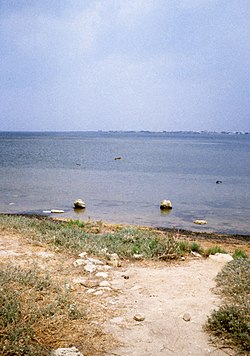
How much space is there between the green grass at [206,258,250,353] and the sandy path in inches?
8.1

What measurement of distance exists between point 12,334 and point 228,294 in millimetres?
4106

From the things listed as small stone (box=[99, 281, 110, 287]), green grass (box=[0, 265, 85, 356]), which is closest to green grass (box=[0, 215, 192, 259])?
small stone (box=[99, 281, 110, 287])

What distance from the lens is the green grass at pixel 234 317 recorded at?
485 cm

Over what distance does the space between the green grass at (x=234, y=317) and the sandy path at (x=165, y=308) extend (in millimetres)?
206

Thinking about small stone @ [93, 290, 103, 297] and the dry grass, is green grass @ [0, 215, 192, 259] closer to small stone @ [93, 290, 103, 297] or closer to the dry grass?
small stone @ [93, 290, 103, 297]

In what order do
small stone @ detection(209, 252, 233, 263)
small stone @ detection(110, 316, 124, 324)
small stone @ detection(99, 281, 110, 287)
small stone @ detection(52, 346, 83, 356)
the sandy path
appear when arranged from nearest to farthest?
small stone @ detection(52, 346, 83, 356) < the sandy path < small stone @ detection(110, 316, 124, 324) < small stone @ detection(99, 281, 110, 287) < small stone @ detection(209, 252, 233, 263)

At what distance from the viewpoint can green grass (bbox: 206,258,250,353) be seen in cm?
485

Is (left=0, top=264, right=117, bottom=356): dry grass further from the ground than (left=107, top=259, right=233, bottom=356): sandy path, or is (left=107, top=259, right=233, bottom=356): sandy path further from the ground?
(left=0, top=264, right=117, bottom=356): dry grass

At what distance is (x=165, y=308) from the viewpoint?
608 cm

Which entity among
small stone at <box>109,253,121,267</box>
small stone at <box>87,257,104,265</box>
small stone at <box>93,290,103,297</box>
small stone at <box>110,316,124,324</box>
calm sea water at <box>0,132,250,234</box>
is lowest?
calm sea water at <box>0,132,250,234</box>

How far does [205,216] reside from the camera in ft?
71.2

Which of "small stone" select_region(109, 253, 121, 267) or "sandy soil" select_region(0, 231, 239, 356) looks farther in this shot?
"small stone" select_region(109, 253, 121, 267)

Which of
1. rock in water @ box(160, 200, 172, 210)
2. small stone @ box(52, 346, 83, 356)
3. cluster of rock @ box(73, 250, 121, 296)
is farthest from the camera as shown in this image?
rock in water @ box(160, 200, 172, 210)

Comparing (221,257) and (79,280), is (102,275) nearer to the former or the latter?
(79,280)
